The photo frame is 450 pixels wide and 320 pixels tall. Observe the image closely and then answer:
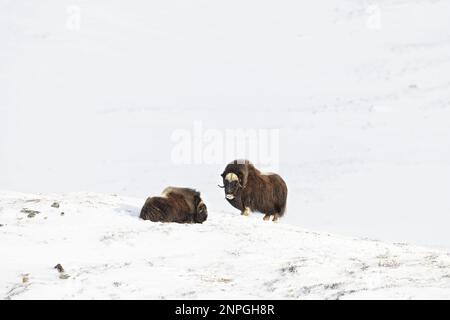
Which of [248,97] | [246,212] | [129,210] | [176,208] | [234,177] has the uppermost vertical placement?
[248,97]

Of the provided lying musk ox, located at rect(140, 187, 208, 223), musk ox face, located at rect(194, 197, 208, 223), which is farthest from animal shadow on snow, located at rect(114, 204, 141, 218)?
musk ox face, located at rect(194, 197, 208, 223)

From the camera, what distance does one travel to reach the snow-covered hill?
10.3 meters

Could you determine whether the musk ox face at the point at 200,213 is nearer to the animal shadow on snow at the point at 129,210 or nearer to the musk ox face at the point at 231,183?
the animal shadow on snow at the point at 129,210

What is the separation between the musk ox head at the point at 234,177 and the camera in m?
16.2

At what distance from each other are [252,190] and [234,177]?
693 mm

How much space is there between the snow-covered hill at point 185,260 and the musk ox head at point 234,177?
2.68 ft

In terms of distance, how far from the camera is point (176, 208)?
47.8 feet

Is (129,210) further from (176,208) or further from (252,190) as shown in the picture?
(252,190)

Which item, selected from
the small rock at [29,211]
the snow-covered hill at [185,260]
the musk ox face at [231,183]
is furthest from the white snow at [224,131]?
the musk ox face at [231,183]

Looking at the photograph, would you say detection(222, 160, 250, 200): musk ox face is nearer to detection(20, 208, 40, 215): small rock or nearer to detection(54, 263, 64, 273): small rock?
detection(20, 208, 40, 215): small rock

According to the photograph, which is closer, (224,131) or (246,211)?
(246,211)

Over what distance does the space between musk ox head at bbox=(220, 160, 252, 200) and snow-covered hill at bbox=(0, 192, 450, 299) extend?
0.82 m

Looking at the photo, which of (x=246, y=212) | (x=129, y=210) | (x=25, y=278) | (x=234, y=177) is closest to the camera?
(x=25, y=278)

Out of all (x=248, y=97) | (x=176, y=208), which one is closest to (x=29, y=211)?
(x=176, y=208)
